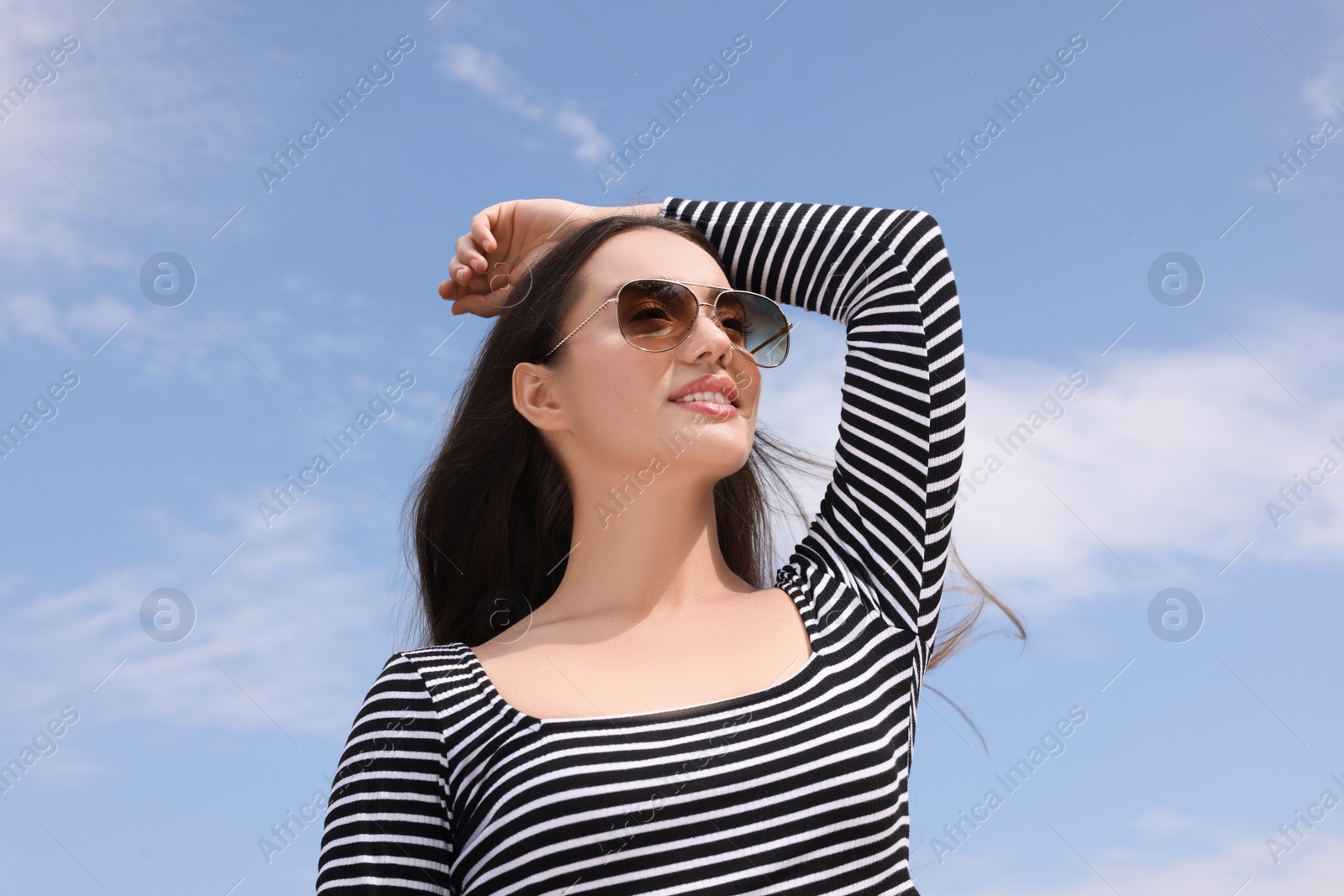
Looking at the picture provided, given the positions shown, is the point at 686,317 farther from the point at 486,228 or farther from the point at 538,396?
the point at 486,228

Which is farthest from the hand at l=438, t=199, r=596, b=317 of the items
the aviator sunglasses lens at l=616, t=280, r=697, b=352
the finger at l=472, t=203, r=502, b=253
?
the aviator sunglasses lens at l=616, t=280, r=697, b=352

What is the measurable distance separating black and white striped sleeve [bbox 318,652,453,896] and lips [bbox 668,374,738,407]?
116 centimetres

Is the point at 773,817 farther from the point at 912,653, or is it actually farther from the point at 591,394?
the point at 591,394

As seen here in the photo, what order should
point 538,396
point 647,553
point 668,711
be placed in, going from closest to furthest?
point 668,711
point 647,553
point 538,396

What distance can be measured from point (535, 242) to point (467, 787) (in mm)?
2029

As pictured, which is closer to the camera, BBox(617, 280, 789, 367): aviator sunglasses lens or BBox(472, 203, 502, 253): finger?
BBox(617, 280, 789, 367): aviator sunglasses lens

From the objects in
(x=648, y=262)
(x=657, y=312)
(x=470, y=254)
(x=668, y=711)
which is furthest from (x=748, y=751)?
(x=470, y=254)

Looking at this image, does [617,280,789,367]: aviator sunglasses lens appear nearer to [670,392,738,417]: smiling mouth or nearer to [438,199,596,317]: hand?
[670,392,738,417]: smiling mouth

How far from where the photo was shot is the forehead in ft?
12.4

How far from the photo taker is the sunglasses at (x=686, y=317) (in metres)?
3.61

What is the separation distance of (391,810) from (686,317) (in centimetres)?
166

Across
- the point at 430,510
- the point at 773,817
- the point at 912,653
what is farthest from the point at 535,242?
the point at 773,817

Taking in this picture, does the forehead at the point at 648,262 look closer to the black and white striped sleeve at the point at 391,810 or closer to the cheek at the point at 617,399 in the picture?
the cheek at the point at 617,399

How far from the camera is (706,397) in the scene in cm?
361
